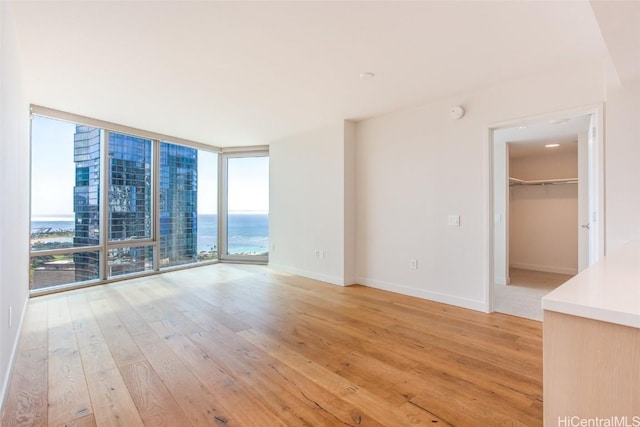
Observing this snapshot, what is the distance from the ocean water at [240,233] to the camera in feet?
20.2

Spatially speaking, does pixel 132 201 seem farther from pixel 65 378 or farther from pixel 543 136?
pixel 543 136

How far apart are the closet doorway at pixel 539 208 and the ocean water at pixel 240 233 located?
4.15 metres

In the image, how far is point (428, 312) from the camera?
3309mm

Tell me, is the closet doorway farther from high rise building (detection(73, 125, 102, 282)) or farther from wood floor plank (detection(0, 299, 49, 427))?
high rise building (detection(73, 125, 102, 282))

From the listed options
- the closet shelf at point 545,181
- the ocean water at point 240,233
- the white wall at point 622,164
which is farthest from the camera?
the ocean water at point 240,233

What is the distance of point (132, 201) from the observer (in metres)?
4.95

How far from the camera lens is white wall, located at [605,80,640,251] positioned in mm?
2365

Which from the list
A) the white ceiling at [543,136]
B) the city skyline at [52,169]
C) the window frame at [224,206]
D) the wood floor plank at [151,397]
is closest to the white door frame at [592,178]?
the white ceiling at [543,136]

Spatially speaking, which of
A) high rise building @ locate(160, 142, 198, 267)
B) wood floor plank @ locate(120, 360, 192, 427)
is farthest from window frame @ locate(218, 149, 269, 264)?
wood floor plank @ locate(120, 360, 192, 427)

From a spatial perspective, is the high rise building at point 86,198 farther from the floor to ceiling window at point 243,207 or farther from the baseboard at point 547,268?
the baseboard at point 547,268

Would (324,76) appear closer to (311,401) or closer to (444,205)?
(444,205)

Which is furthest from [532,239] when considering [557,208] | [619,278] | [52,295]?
[52,295]

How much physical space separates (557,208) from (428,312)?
4.08 m

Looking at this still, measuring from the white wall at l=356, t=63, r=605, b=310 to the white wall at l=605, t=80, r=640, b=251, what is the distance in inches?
8.0
